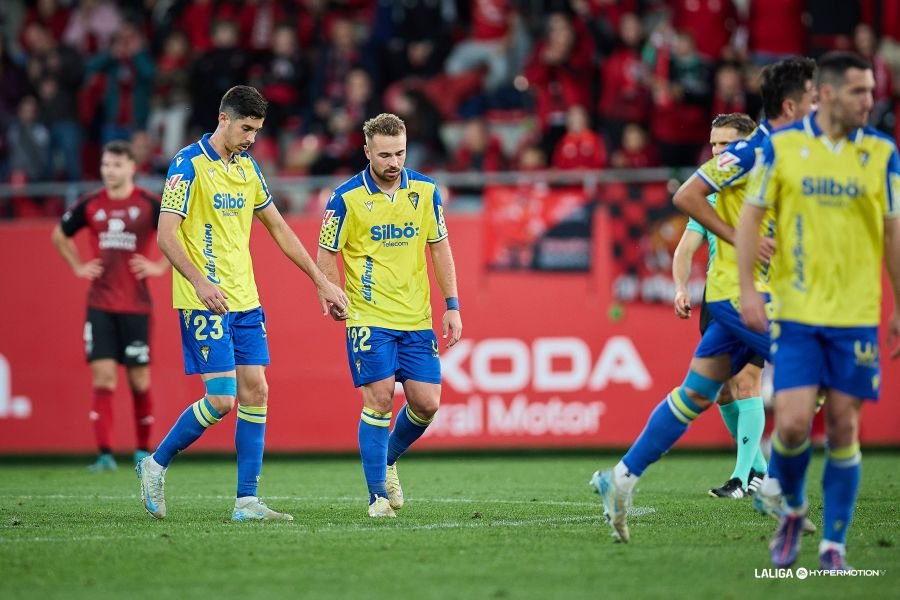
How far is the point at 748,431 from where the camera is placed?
388 inches

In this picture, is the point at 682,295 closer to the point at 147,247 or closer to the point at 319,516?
the point at 319,516

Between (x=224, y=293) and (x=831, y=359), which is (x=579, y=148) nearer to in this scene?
(x=224, y=293)

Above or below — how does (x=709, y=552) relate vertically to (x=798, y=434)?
below

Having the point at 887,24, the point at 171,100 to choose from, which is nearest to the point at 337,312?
the point at 171,100

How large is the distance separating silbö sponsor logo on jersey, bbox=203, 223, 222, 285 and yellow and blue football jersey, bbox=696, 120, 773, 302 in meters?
3.13

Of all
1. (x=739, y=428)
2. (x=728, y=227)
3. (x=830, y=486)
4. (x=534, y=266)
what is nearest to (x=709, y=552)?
(x=830, y=486)

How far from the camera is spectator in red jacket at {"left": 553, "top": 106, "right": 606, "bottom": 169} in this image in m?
16.3

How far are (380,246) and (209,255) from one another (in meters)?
1.14

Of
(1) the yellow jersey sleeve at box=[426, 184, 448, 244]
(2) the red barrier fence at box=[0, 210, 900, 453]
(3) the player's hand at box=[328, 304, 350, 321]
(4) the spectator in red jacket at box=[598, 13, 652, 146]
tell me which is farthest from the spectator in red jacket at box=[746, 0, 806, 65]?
(3) the player's hand at box=[328, 304, 350, 321]

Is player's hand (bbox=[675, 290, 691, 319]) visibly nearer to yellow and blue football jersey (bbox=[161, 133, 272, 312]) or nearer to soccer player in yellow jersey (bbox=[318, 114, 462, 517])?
soccer player in yellow jersey (bbox=[318, 114, 462, 517])

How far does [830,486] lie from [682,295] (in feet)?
9.41

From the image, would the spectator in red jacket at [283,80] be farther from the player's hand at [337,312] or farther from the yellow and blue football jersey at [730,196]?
the yellow and blue football jersey at [730,196]

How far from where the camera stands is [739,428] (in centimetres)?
995

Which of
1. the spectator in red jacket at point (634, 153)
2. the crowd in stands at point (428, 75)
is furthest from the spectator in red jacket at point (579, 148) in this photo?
the spectator in red jacket at point (634, 153)
